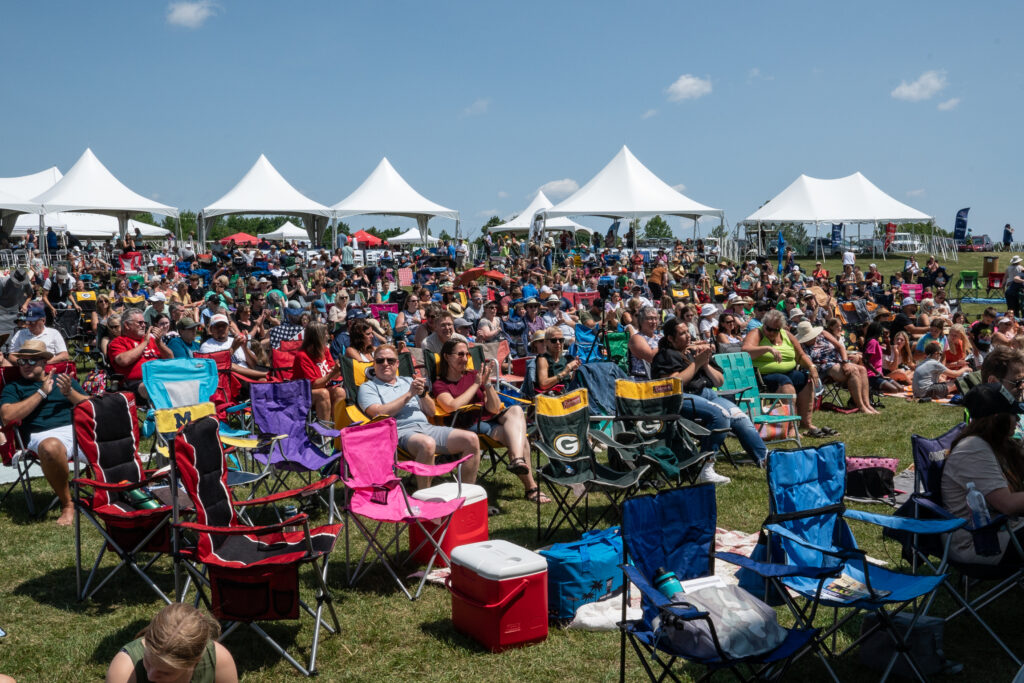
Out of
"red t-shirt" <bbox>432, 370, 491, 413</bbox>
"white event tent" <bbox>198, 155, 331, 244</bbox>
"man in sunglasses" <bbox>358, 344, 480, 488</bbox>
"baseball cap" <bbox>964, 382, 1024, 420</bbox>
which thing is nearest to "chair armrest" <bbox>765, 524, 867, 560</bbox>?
"baseball cap" <bbox>964, 382, 1024, 420</bbox>

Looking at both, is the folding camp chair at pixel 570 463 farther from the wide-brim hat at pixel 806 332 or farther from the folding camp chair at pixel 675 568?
the wide-brim hat at pixel 806 332

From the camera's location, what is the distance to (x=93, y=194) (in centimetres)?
2345

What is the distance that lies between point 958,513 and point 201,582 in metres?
3.67

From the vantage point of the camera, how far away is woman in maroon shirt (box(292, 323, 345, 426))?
23.9ft

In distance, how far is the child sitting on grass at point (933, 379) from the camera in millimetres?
9688

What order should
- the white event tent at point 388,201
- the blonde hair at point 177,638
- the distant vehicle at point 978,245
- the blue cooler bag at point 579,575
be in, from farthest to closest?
the distant vehicle at point 978,245
the white event tent at point 388,201
the blue cooler bag at point 579,575
the blonde hair at point 177,638

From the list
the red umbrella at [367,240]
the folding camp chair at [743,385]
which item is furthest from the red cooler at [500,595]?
the red umbrella at [367,240]

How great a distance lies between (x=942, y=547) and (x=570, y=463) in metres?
2.30

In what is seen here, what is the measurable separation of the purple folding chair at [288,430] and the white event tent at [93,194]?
19.0m

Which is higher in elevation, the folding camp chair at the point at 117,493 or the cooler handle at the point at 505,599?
the folding camp chair at the point at 117,493

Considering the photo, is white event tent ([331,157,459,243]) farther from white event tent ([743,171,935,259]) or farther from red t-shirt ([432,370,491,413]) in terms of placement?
red t-shirt ([432,370,491,413])

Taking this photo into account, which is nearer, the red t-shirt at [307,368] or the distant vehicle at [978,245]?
the red t-shirt at [307,368]

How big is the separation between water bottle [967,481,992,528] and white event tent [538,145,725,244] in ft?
67.5

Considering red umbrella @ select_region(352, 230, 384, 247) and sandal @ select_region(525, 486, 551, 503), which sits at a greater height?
red umbrella @ select_region(352, 230, 384, 247)
